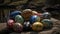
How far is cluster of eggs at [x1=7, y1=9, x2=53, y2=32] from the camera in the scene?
3.30m

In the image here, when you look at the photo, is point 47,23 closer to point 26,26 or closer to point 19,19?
point 26,26

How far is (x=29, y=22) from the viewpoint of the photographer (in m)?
3.46

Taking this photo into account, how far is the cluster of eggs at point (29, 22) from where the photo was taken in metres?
3.30

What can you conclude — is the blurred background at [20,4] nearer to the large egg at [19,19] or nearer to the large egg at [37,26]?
the large egg at [19,19]

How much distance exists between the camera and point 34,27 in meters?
3.30

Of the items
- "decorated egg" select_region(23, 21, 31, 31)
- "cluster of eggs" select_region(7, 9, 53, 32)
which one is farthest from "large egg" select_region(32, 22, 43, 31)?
"decorated egg" select_region(23, 21, 31, 31)

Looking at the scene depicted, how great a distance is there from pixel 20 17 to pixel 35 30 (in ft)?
1.28

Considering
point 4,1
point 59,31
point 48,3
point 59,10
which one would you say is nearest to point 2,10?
point 4,1

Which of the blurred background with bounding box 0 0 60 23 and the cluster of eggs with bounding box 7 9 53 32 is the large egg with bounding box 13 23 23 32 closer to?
the cluster of eggs with bounding box 7 9 53 32

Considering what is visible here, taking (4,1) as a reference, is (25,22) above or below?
below

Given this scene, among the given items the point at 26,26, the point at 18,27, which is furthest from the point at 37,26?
the point at 18,27

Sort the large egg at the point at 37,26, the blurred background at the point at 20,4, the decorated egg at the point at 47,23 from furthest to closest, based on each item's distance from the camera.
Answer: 1. the blurred background at the point at 20,4
2. the decorated egg at the point at 47,23
3. the large egg at the point at 37,26

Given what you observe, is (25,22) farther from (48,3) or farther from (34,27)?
(48,3)

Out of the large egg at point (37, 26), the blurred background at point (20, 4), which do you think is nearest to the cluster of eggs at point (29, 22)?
the large egg at point (37, 26)
